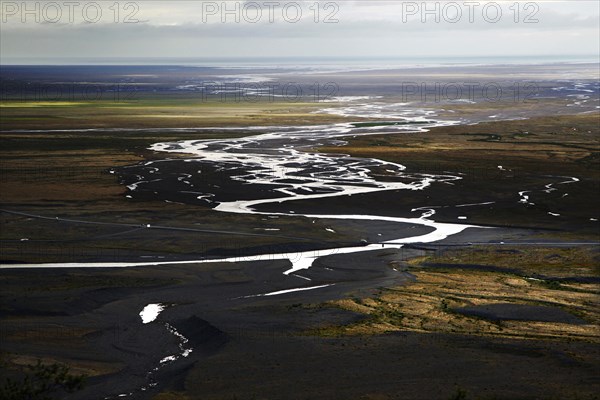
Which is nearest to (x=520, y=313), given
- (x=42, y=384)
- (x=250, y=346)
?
(x=250, y=346)

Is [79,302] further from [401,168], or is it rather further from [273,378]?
[401,168]

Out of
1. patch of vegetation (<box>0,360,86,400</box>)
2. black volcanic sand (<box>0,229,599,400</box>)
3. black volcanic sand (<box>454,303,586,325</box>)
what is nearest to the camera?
patch of vegetation (<box>0,360,86,400</box>)

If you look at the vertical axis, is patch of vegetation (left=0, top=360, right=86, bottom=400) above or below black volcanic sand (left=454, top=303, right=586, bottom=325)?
above

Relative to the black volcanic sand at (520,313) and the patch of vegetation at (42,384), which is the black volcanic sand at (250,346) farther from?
the black volcanic sand at (520,313)

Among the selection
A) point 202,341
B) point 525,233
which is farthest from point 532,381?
point 525,233

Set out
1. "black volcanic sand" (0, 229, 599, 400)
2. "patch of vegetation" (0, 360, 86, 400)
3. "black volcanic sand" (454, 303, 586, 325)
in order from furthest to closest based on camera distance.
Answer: "black volcanic sand" (454, 303, 586, 325), "black volcanic sand" (0, 229, 599, 400), "patch of vegetation" (0, 360, 86, 400)

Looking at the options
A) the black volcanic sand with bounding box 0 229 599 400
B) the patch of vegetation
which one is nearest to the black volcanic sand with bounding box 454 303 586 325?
the black volcanic sand with bounding box 0 229 599 400

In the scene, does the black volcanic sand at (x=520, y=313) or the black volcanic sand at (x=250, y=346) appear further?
the black volcanic sand at (x=520, y=313)

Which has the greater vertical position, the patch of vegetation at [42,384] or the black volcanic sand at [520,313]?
the patch of vegetation at [42,384]

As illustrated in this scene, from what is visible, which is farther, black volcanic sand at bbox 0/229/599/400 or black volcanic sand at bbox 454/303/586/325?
black volcanic sand at bbox 454/303/586/325

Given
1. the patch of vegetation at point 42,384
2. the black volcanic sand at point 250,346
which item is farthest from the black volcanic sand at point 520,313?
the patch of vegetation at point 42,384

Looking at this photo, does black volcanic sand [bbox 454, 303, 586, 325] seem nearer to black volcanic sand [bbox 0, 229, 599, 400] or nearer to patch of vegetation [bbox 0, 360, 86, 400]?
black volcanic sand [bbox 0, 229, 599, 400]
